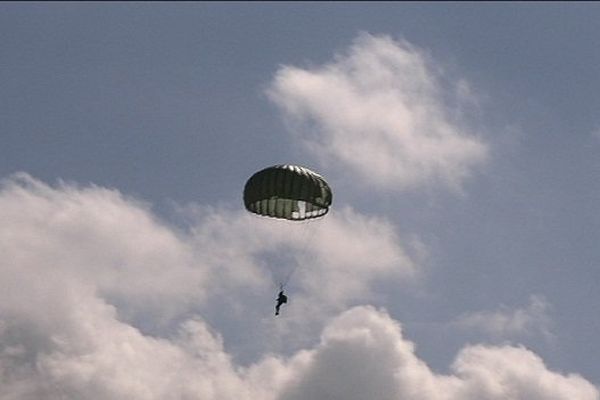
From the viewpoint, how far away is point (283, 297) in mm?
129625

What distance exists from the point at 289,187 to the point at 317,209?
14.8ft

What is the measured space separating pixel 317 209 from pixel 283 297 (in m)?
8.38

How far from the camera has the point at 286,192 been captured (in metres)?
127

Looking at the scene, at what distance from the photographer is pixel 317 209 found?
5148 inches

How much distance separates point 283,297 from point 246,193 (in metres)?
9.75

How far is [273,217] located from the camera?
132m

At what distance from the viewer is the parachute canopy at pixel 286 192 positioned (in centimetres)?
12762

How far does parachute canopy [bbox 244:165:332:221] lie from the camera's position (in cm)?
12762

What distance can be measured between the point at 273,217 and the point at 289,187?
5013mm

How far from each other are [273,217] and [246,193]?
11.4 feet

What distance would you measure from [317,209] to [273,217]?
4.06 m

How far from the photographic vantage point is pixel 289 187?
418ft

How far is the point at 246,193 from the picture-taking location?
130125 millimetres
